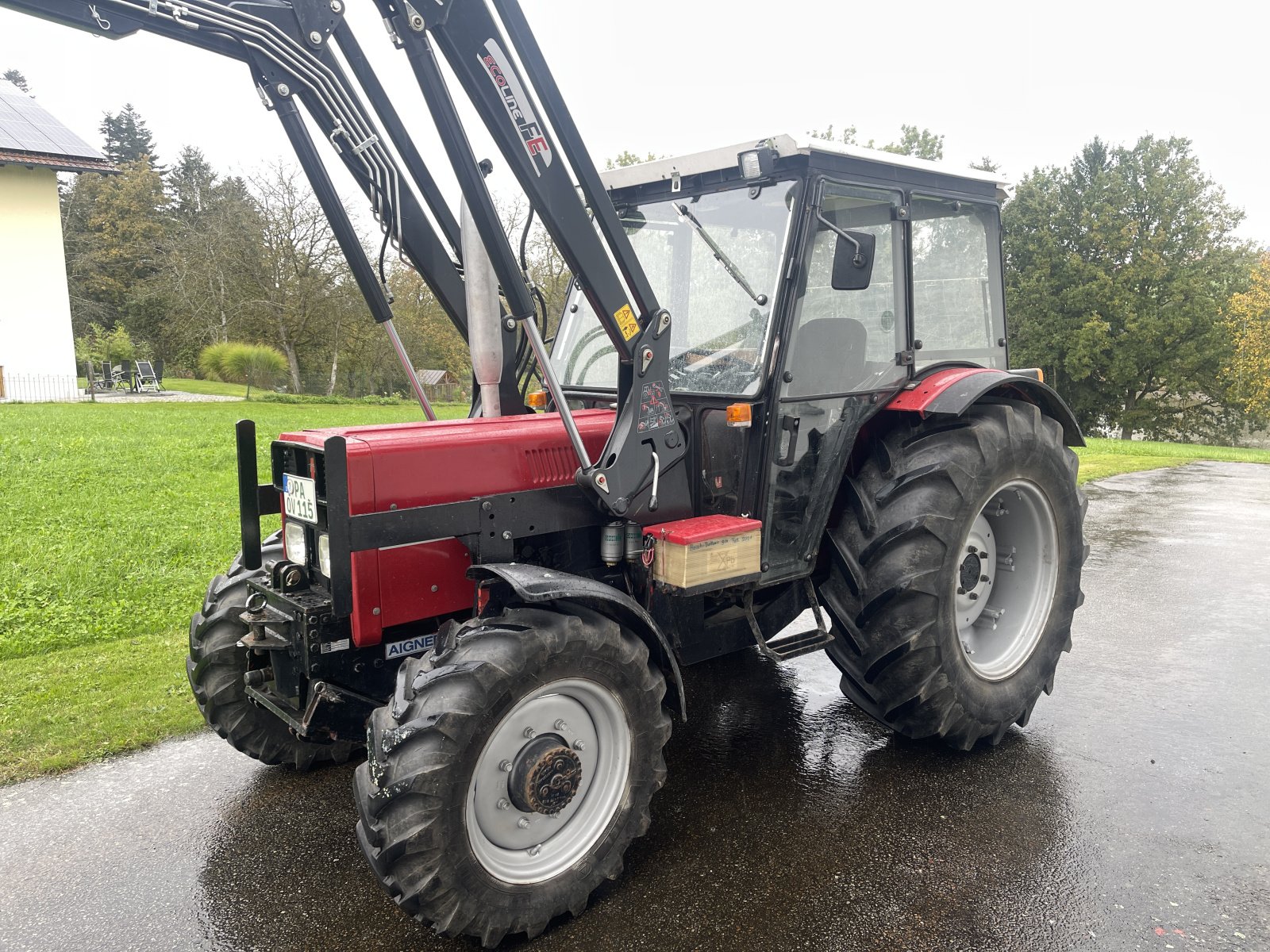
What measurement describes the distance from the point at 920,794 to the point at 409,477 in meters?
2.36

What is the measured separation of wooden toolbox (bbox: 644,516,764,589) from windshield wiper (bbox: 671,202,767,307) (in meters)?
0.88

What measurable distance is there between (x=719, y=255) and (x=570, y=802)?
2.11 metres

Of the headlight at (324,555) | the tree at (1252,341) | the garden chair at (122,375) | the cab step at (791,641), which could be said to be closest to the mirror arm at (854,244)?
the cab step at (791,641)

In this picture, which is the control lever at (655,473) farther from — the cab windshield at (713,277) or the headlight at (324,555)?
the headlight at (324,555)

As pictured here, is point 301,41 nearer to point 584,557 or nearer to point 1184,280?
point 584,557

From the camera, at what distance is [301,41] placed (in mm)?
3004

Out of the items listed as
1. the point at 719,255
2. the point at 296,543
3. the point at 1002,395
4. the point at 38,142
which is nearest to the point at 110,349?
the point at 38,142

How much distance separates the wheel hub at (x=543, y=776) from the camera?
2682mm

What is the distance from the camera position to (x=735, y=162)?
344 centimetres

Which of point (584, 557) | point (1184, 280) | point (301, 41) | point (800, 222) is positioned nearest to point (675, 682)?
point (584, 557)

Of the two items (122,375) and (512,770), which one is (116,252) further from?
(512,770)

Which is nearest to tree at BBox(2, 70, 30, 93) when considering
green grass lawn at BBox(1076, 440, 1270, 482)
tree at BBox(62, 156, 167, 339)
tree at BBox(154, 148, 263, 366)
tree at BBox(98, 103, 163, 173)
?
tree at BBox(98, 103, 163, 173)

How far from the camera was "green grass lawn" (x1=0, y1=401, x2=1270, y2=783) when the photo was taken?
396 cm

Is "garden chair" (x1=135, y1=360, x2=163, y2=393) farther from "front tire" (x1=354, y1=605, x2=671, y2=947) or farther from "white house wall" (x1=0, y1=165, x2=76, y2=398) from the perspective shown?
"front tire" (x1=354, y1=605, x2=671, y2=947)
